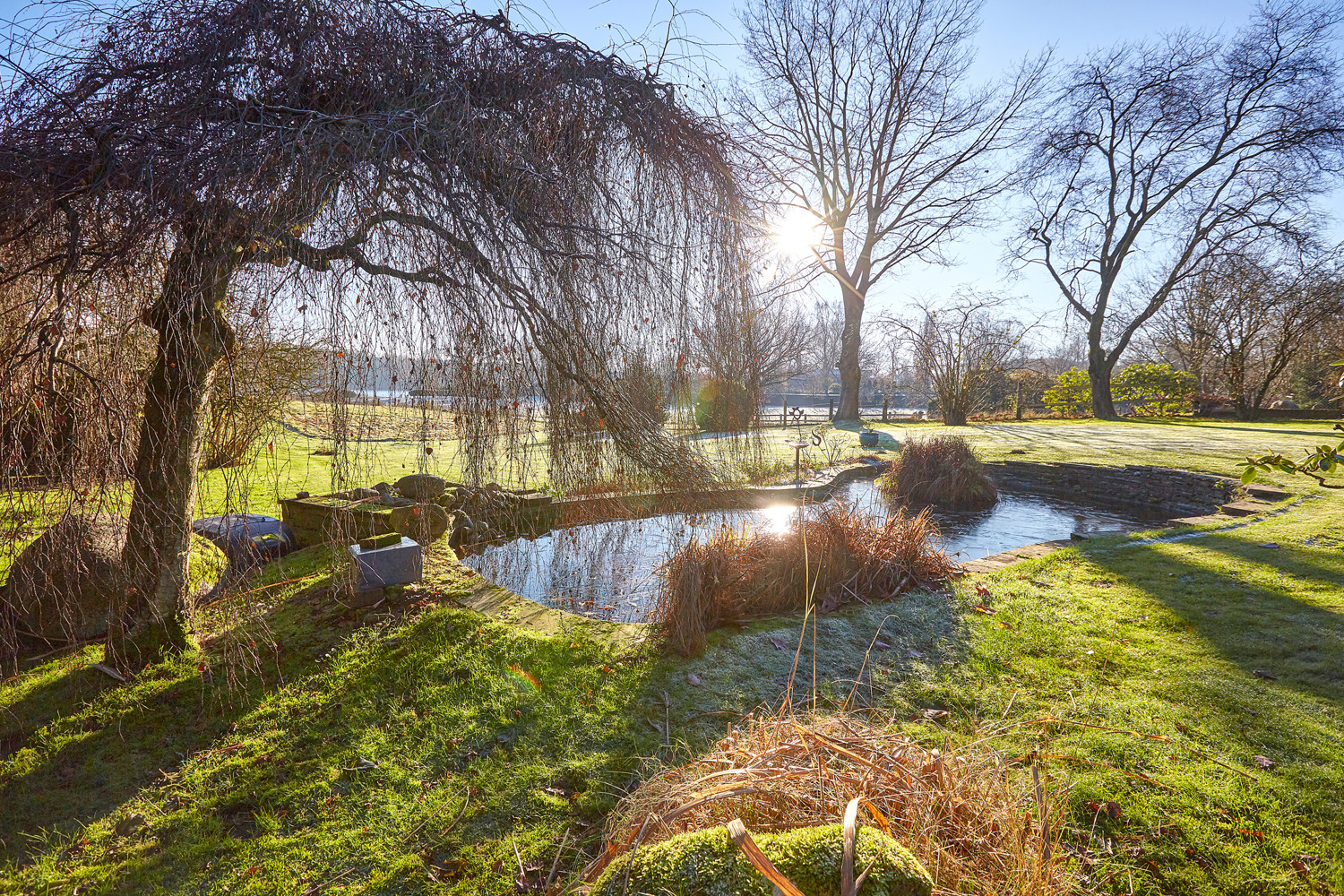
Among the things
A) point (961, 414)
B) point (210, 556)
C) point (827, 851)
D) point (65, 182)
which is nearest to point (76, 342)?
point (65, 182)

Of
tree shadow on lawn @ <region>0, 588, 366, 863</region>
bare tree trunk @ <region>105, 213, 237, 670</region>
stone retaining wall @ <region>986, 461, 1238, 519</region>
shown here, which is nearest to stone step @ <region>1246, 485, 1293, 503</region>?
stone retaining wall @ <region>986, 461, 1238, 519</region>

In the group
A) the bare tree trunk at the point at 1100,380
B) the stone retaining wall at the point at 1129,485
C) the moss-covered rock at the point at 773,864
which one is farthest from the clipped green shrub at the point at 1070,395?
the moss-covered rock at the point at 773,864

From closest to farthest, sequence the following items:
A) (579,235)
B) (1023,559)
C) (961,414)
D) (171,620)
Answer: (579,235) < (171,620) < (1023,559) < (961,414)

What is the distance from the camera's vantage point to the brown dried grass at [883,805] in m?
1.16

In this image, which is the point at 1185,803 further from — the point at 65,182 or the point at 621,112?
the point at 65,182

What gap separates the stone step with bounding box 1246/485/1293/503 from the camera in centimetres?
724

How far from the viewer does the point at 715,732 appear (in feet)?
8.31

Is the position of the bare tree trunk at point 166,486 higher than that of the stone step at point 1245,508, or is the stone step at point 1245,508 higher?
the bare tree trunk at point 166,486

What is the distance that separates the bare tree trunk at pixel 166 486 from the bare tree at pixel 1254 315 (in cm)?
2497

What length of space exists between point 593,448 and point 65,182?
2.01m

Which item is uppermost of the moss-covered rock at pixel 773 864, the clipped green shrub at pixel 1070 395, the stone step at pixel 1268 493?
the clipped green shrub at pixel 1070 395

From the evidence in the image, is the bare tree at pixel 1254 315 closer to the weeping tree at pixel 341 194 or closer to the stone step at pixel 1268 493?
the stone step at pixel 1268 493

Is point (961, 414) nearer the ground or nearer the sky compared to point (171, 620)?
nearer the sky

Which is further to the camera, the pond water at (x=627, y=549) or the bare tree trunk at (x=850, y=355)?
the bare tree trunk at (x=850, y=355)
